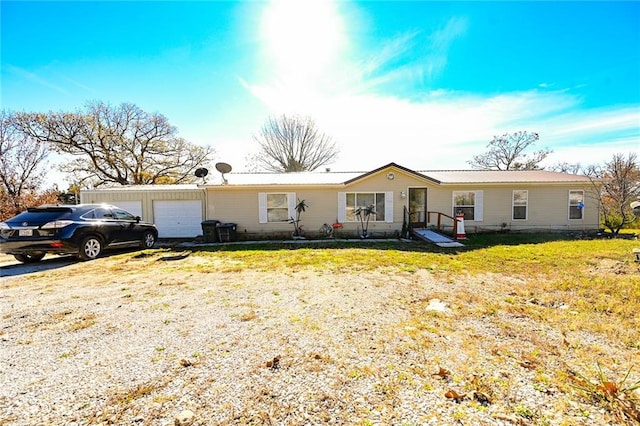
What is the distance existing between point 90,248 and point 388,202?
34.1 ft

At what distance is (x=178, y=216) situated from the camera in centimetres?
1266

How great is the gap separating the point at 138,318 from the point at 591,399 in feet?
15.3

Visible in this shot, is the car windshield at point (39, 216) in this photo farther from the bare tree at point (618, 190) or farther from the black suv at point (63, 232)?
the bare tree at point (618, 190)

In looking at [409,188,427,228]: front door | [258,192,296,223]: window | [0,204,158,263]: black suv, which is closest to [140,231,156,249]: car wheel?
[0,204,158,263]: black suv

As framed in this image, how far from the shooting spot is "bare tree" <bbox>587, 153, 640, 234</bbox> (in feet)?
38.1

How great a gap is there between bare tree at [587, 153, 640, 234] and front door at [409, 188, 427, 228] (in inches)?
285

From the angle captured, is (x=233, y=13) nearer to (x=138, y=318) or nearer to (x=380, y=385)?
(x=138, y=318)

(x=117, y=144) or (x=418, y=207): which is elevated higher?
(x=117, y=144)

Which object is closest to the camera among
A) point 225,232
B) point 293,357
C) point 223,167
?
point 293,357

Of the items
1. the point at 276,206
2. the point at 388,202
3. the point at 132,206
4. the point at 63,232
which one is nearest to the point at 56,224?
the point at 63,232

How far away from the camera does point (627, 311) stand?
3.66 metres

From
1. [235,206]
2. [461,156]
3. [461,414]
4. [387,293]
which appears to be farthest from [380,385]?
[461,156]

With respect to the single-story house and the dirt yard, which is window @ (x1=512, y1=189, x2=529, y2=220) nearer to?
the single-story house

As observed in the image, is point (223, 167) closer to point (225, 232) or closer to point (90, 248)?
point (225, 232)
